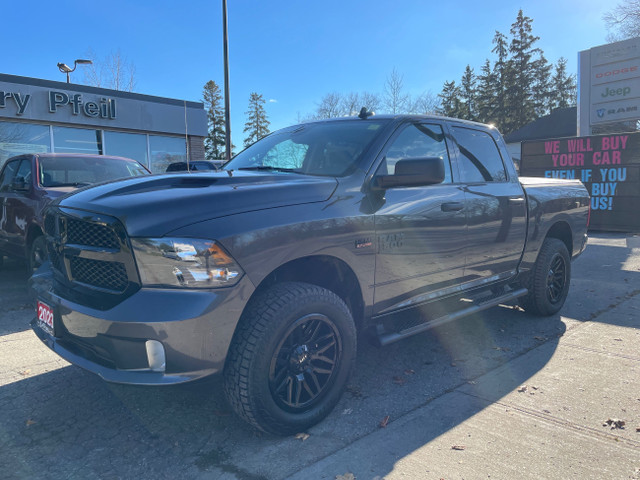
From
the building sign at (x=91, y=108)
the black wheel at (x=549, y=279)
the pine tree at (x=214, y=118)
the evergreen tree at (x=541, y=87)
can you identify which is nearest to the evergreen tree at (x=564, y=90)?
the evergreen tree at (x=541, y=87)

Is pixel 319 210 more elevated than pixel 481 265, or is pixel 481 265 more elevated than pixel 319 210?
pixel 319 210

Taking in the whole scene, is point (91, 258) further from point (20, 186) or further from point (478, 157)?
point (20, 186)

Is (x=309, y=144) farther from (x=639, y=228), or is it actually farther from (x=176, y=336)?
(x=639, y=228)

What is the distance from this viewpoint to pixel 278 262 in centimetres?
255

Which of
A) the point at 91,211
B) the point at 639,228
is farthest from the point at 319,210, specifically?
the point at 639,228

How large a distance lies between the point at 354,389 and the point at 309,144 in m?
1.86

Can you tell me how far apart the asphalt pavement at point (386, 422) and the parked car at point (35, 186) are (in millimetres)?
1690

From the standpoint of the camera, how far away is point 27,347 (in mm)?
4160

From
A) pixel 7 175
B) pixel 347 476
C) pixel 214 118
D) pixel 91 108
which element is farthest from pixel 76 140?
pixel 214 118

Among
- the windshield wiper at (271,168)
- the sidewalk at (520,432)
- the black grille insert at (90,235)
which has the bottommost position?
the sidewalk at (520,432)

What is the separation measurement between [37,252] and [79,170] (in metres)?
1.36

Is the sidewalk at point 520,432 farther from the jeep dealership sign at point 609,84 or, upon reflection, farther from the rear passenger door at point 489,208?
the jeep dealership sign at point 609,84

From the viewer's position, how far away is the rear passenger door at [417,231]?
3148 mm

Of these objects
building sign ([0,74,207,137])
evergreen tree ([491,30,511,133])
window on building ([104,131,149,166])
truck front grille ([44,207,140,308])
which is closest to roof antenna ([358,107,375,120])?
truck front grille ([44,207,140,308])
